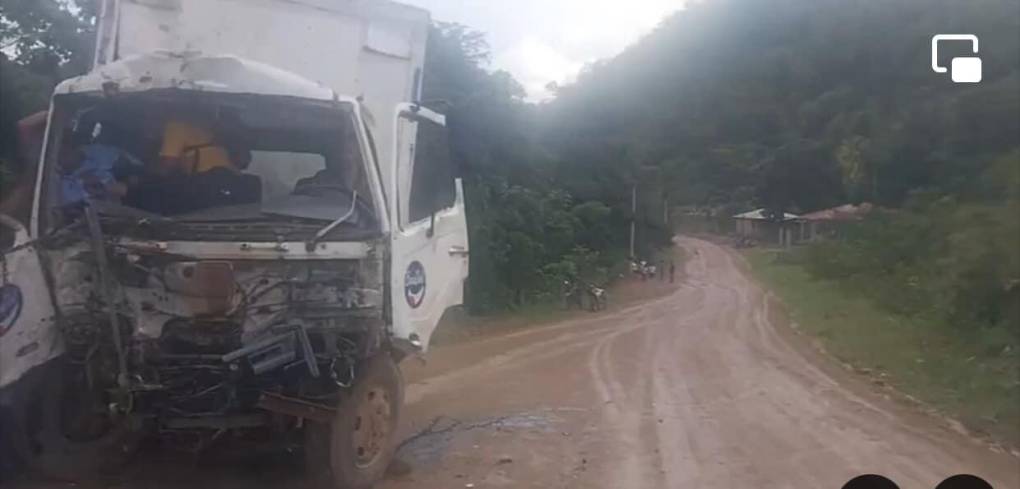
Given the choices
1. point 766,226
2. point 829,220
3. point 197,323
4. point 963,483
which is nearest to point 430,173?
point 197,323

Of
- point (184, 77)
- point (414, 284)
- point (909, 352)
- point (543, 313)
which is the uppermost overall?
point (184, 77)

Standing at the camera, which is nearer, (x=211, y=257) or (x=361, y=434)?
(x=211, y=257)

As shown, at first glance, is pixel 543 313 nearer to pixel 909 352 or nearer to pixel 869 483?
pixel 909 352

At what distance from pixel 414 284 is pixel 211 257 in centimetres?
109

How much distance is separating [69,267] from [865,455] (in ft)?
13.8

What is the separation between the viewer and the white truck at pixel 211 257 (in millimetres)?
4469

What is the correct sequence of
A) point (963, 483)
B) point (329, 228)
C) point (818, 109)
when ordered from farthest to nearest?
point (818, 109), point (329, 228), point (963, 483)

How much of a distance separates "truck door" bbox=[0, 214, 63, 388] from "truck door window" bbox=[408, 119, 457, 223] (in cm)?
164

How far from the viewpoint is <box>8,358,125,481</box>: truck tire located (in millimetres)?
4539

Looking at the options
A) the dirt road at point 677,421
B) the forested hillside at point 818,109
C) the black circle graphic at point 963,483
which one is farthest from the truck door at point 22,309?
the black circle graphic at point 963,483

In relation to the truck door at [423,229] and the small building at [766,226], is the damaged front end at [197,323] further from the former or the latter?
the small building at [766,226]

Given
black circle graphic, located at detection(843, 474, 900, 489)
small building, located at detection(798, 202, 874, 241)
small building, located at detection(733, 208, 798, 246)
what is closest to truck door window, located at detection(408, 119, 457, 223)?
small building, located at detection(733, 208, 798, 246)

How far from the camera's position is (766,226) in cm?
645

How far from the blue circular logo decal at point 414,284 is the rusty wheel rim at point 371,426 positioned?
0.44m
